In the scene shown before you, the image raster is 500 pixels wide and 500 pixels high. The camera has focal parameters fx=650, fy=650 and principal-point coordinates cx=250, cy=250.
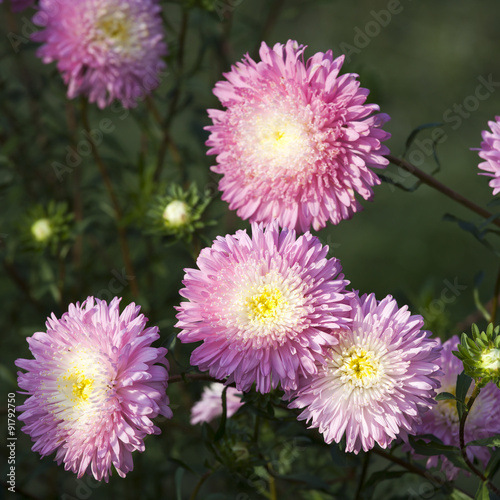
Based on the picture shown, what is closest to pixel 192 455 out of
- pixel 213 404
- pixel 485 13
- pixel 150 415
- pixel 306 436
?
pixel 213 404

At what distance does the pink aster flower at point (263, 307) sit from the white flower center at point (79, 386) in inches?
4.3

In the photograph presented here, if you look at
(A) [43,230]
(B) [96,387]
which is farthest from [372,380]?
(A) [43,230]

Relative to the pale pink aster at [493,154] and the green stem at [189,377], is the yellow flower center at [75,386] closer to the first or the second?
the green stem at [189,377]

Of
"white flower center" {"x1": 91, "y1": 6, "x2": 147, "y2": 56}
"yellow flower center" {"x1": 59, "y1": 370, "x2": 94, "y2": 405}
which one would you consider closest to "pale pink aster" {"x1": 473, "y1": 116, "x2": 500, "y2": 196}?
"yellow flower center" {"x1": 59, "y1": 370, "x2": 94, "y2": 405}

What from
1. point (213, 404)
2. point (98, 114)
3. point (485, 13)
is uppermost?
point (485, 13)

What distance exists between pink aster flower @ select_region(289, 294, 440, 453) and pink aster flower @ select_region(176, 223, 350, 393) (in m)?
0.03

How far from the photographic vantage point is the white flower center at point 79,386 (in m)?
0.78

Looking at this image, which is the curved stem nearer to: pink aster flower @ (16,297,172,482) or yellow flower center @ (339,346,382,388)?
yellow flower center @ (339,346,382,388)

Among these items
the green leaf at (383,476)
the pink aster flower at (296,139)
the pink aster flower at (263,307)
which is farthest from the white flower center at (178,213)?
the green leaf at (383,476)

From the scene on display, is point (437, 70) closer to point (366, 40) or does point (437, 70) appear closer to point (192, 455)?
point (366, 40)

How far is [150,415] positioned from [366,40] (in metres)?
2.65

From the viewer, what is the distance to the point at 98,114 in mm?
1665

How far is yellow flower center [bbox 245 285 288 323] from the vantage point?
78cm

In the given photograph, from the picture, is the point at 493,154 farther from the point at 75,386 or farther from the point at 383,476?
the point at 75,386
